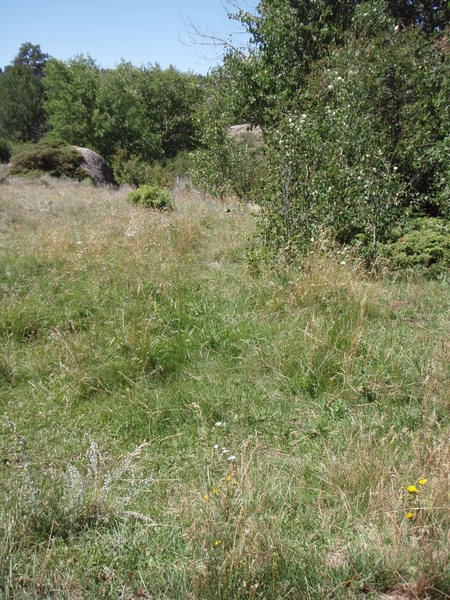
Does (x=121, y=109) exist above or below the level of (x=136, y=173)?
above

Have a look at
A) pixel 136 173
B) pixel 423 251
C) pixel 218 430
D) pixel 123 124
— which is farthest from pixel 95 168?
pixel 218 430

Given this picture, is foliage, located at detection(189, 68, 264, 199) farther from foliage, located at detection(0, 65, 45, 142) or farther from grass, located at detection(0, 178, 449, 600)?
foliage, located at detection(0, 65, 45, 142)

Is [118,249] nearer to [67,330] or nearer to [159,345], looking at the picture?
[67,330]

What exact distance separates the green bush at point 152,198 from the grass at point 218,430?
13.2 ft

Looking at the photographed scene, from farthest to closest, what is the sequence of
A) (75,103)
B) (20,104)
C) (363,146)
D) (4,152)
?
(20,104) → (75,103) → (4,152) → (363,146)

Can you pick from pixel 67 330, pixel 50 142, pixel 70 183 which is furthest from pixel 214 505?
pixel 50 142

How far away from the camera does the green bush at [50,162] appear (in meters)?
17.0

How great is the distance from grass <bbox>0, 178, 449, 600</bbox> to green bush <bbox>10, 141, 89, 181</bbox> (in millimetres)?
12272

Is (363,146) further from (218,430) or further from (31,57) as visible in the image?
(31,57)

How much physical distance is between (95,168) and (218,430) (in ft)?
57.3

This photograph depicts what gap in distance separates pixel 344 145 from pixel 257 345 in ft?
11.1

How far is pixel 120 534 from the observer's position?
2.07 metres

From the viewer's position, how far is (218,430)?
299cm

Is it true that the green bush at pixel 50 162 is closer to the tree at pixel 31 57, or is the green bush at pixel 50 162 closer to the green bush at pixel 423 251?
the green bush at pixel 423 251
